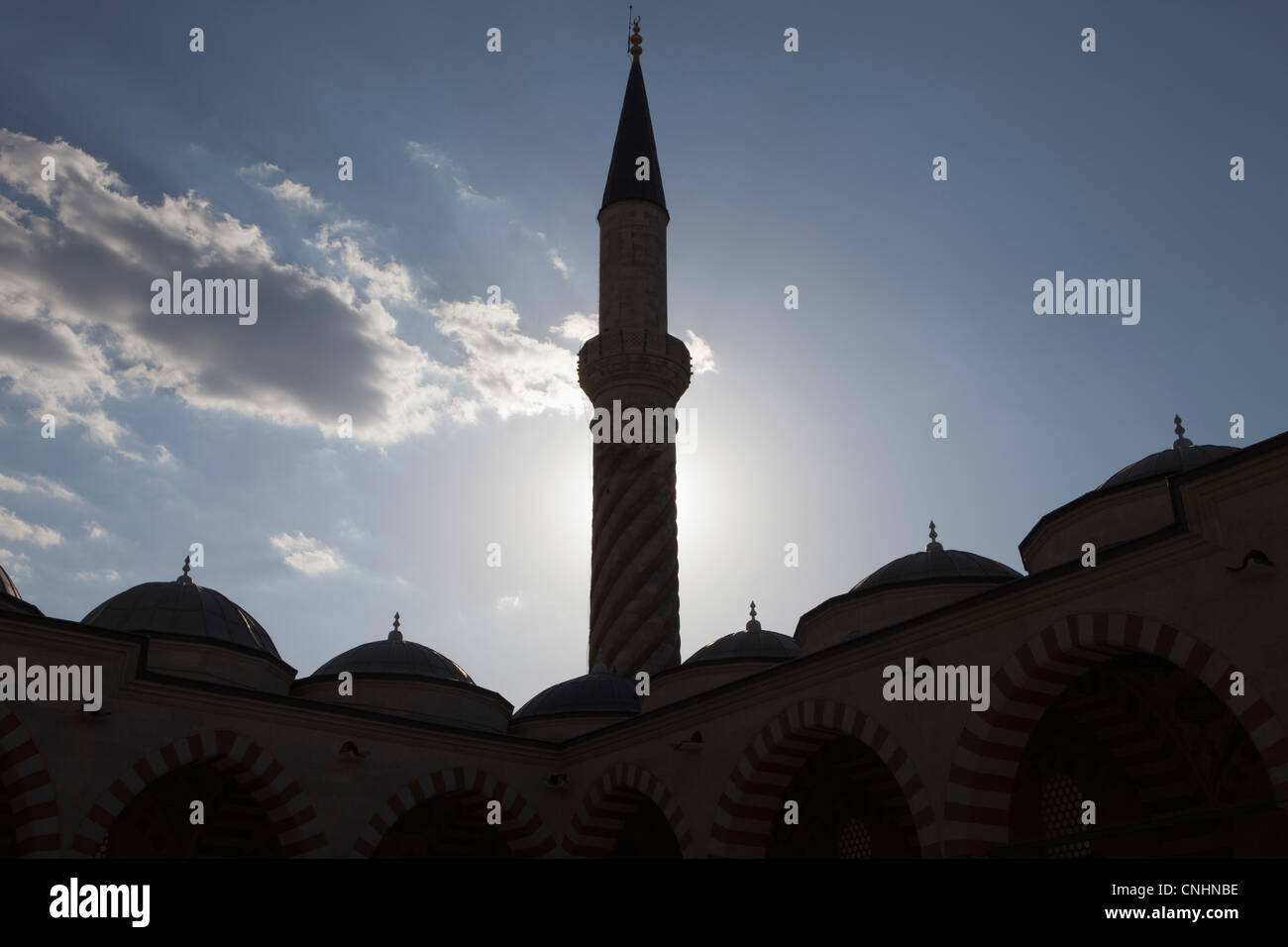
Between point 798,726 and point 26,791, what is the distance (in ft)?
30.7

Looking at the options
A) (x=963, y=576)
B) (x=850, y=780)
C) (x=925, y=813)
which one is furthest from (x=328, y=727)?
(x=963, y=576)

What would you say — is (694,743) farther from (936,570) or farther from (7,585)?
(7,585)

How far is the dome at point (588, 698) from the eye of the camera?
70.6 feet

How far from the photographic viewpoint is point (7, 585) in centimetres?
1803

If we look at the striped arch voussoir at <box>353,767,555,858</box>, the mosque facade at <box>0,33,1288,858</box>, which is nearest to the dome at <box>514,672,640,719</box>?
the mosque facade at <box>0,33,1288,858</box>

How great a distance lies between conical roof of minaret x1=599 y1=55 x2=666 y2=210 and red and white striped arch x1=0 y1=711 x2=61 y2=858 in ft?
63.3

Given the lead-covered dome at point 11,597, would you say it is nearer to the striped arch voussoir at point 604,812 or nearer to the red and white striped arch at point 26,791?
the red and white striped arch at point 26,791

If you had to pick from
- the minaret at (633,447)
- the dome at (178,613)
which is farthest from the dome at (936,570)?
the dome at (178,613)

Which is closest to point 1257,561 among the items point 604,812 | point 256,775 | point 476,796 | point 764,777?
point 764,777

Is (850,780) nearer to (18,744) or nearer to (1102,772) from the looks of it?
(1102,772)

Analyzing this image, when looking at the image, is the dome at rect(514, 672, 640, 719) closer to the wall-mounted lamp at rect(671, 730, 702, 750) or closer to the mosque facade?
the mosque facade

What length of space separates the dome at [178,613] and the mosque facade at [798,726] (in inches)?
2.3

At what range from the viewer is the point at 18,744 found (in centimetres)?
1313
